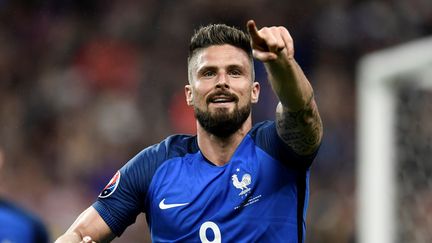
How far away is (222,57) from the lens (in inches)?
171

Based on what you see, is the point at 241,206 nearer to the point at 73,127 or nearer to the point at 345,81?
the point at 73,127

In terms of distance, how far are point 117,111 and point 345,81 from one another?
9.78ft

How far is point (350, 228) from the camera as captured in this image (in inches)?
392

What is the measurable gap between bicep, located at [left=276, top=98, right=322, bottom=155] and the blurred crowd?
584 centimetres

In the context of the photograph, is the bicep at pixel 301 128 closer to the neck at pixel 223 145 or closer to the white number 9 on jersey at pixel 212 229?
the neck at pixel 223 145

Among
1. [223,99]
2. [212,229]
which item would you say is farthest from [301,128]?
[212,229]

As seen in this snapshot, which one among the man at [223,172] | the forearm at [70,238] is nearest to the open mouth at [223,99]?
the man at [223,172]

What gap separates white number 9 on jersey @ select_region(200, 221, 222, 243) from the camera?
13.9 feet

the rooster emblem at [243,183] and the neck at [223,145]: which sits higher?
the neck at [223,145]

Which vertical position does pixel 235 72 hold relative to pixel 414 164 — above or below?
above

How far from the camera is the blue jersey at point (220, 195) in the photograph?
4.23m

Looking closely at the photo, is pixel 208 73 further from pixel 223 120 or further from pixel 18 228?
pixel 18 228

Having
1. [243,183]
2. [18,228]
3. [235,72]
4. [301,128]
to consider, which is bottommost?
[18,228]

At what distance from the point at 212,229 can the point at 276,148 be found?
1.56 ft
